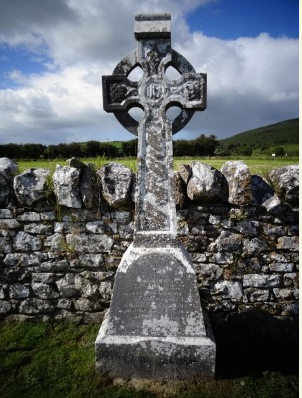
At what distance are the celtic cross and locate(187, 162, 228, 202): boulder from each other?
2.31ft

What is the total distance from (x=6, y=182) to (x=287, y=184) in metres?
3.84

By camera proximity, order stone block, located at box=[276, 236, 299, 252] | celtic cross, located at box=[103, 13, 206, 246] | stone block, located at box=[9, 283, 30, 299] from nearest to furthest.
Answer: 1. celtic cross, located at box=[103, 13, 206, 246]
2. stone block, located at box=[276, 236, 299, 252]
3. stone block, located at box=[9, 283, 30, 299]

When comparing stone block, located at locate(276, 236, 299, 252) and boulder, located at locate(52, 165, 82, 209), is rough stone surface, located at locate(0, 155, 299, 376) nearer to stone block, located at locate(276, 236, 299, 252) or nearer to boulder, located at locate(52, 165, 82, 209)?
stone block, located at locate(276, 236, 299, 252)

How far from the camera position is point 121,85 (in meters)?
3.45

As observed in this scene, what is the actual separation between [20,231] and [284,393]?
3829mm

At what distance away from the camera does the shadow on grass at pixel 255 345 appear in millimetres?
3531

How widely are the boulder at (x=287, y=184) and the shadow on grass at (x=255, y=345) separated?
1.68 m

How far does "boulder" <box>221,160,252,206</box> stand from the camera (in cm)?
390

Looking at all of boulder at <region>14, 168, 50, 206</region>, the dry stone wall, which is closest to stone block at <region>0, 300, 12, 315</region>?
the dry stone wall

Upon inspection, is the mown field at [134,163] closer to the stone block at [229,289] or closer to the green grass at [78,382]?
the stone block at [229,289]

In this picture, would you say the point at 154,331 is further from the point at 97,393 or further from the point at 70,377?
the point at 70,377

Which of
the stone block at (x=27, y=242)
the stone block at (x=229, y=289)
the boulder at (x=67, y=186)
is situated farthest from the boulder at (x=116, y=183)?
the stone block at (x=229, y=289)

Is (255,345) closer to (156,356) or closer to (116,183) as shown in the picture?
(156,356)

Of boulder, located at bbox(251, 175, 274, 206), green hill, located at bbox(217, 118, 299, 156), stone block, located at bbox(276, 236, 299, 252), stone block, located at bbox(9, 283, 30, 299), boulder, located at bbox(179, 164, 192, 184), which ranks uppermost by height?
green hill, located at bbox(217, 118, 299, 156)
